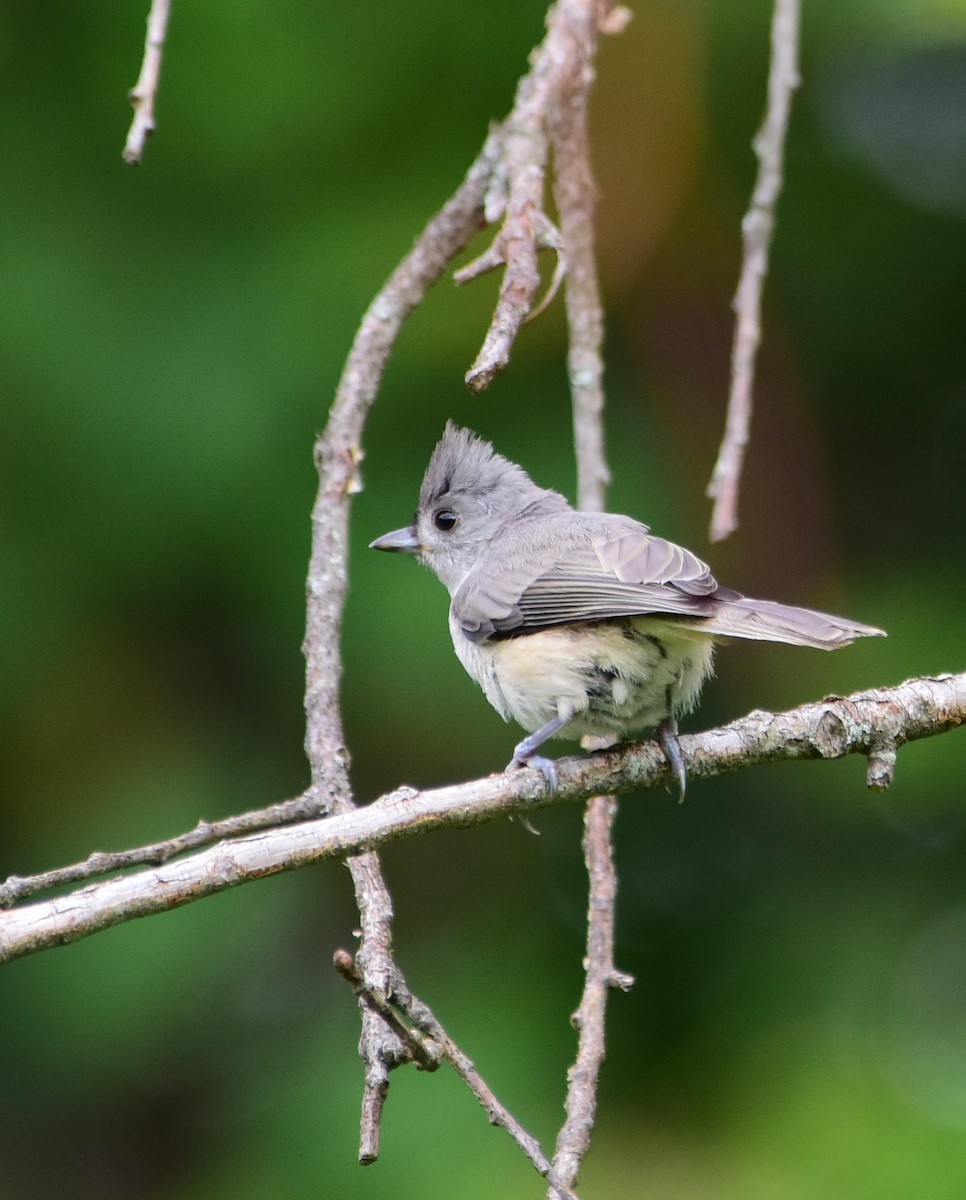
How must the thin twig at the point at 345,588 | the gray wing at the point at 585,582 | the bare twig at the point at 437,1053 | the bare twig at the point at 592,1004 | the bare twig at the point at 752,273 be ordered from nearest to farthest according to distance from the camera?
the bare twig at the point at 437,1053 → the thin twig at the point at 345,588 → the bare twig at the point at 592,1004 → the bare twig at the point at 752,273 → the gray wing at the point at 585,582

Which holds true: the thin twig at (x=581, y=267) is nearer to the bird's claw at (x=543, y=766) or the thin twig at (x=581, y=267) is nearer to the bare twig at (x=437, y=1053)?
the bird's claw at (x=543, y=766)

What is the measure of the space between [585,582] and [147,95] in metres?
1.28

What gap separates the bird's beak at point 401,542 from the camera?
11.5 feet

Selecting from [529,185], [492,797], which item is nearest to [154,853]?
[492,797]

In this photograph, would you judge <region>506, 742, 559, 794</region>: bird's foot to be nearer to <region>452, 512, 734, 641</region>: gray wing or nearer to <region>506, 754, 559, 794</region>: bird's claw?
<region>506, 754, 559, 794</region>: bird's claw

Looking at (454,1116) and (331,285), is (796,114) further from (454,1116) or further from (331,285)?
(454,1116)

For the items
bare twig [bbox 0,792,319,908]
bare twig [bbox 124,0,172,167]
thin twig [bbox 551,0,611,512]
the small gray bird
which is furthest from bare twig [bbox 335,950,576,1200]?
thin twig [bbox 551,0,611,512]

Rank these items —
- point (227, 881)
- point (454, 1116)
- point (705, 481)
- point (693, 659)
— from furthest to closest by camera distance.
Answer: point (705, 481) < point (454, 1116) < point (693, 659) < point (227, 881)

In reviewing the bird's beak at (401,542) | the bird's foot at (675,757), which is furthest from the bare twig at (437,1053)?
the bird's beak at (401,542)

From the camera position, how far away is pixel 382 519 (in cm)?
385

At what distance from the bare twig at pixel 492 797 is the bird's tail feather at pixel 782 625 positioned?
147 mm

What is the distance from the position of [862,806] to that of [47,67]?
3.27 metres

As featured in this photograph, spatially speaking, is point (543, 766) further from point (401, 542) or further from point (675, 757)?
point (401, 542)

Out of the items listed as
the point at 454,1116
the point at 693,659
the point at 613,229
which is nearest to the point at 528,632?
the point at 693,659
